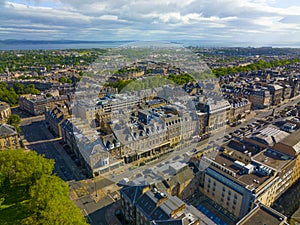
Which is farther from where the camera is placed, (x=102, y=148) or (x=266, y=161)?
(x=102, y=148)

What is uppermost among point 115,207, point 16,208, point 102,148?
point 102,148

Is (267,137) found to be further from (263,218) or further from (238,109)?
(238,109)

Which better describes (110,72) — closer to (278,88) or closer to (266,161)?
(278,88)

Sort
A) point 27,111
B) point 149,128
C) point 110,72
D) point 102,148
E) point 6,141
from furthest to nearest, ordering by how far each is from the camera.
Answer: point 110,72
point 27,111
point 6,141
point 149,128
point 102,148

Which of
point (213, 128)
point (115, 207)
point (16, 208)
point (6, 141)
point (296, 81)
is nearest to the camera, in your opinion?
point (16, 208)

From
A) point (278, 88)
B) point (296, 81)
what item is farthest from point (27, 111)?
point (296, 81)

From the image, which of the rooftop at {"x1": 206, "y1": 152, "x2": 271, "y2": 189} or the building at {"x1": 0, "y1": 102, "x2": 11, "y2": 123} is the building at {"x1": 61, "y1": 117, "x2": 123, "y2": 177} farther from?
the building at {"x1": 0, "y1": 102, "x2": 11, "y2": 123}

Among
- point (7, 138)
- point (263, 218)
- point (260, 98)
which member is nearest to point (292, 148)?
point (263, 218)
